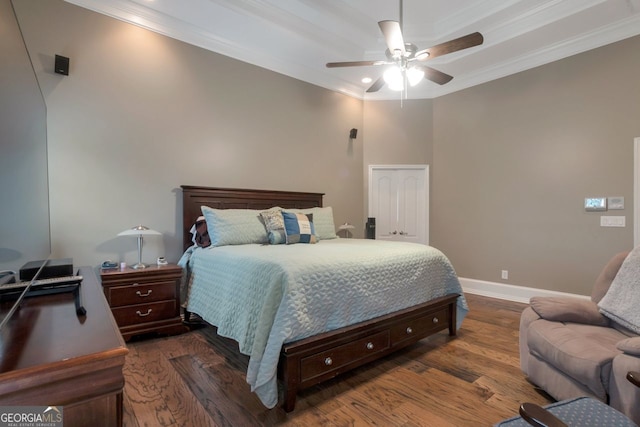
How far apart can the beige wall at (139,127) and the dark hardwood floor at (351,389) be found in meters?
1.24

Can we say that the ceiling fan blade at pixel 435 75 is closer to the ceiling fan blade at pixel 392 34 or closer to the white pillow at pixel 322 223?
the ceiling fan blade at pixel 392 34

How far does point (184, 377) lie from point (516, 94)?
16.8 ft

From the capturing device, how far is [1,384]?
26.7 inches

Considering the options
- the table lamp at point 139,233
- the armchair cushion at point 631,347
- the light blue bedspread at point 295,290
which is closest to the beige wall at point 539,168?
the light blue bedspread at point 295,290

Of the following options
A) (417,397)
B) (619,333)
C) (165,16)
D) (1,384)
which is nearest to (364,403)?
(417,397)

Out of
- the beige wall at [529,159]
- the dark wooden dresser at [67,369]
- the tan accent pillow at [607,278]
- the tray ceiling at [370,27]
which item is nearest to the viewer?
the dark wooden dresser at [67,369]

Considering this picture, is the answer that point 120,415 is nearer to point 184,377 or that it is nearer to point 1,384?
point 1,384

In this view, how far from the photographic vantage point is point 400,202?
535 cm

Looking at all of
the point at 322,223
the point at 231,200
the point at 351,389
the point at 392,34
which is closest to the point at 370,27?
the point at 392,34

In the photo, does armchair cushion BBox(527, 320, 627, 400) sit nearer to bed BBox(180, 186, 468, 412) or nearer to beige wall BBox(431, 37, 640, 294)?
bed BBox(180, 186, 468, 412)

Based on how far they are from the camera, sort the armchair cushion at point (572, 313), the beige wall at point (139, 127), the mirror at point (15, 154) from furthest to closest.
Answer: the beige wall at point (139, 127) → the armchair cushion at point (572, 313) → the mirror at point (15, 154)

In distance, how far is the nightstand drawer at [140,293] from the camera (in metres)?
2.71

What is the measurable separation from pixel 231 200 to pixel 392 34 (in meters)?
2.45

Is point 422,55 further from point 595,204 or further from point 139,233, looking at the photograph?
point 139,233
